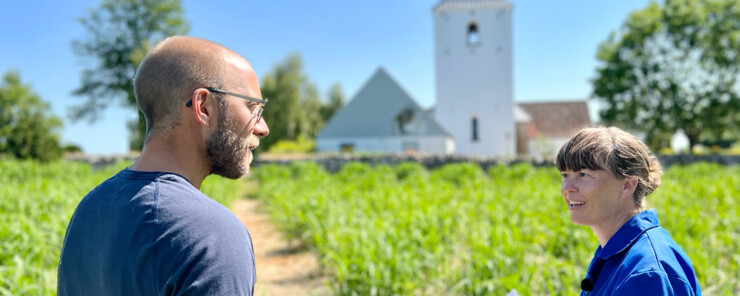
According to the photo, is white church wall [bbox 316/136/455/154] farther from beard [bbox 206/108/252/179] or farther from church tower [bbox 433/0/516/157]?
beard [bbox 206/108/252/179]

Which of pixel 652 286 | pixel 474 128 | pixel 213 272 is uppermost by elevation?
pixel 474 128

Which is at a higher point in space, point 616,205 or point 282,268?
point 616,205

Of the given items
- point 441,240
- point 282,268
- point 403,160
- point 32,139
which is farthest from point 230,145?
point 32,139

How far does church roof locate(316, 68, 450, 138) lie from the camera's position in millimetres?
27125

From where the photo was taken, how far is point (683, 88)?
92.9ft

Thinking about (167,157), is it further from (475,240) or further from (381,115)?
(381,115)

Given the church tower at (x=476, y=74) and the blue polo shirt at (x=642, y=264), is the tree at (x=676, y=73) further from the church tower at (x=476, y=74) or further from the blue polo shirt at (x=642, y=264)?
the blue polo shirt at (x=642, y=264)

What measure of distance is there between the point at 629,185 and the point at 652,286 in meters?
0.34

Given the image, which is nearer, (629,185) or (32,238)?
(629,185)

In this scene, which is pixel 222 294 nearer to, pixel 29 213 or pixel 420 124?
pixel 29 213

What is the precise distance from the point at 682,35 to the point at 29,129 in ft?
102

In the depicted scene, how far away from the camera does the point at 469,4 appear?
3130 cm

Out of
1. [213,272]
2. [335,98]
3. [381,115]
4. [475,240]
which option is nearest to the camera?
[213,272]

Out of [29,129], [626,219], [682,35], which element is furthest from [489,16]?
[626,219]
